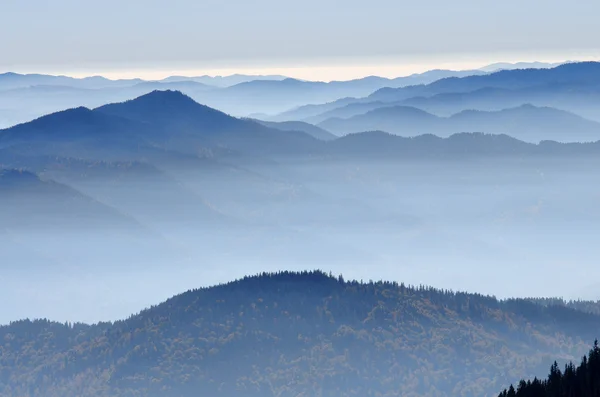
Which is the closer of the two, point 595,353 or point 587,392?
point 587,392

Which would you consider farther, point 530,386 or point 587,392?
point 530,386
